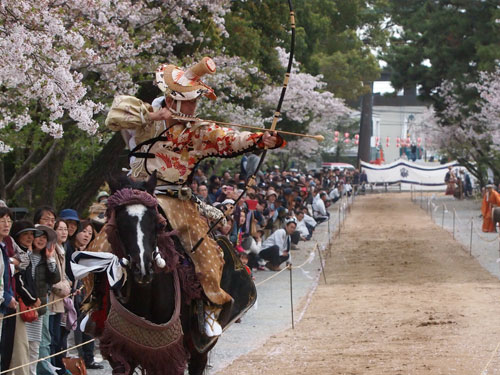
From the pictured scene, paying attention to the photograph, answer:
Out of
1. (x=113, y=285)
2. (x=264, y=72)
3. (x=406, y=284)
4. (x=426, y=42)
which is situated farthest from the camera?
(x=426, y=42)

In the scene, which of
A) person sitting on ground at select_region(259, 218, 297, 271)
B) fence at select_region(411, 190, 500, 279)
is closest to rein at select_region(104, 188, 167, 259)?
person sitting on ground at select_region(259, 218, 297, 271)

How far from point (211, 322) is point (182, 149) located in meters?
1.43

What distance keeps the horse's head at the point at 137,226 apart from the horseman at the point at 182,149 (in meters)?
0.72

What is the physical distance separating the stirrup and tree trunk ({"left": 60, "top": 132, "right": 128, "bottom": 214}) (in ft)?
31.8

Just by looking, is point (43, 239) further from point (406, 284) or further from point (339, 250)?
point (339, 250)

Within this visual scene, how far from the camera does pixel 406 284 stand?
17734mm

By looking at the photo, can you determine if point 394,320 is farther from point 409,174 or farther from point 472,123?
point 409,174

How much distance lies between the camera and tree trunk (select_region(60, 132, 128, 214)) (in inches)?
675

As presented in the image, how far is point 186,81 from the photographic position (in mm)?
7754

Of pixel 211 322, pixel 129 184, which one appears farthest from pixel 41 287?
pixel 129 184

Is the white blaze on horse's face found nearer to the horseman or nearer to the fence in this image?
the horseman

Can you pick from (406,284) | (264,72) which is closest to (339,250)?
(264,72)

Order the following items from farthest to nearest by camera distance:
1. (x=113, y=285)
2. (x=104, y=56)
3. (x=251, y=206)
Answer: (x=251, y=206)
(x=104, y=56)
(x=113, y=285)

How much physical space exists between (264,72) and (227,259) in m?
16.0
